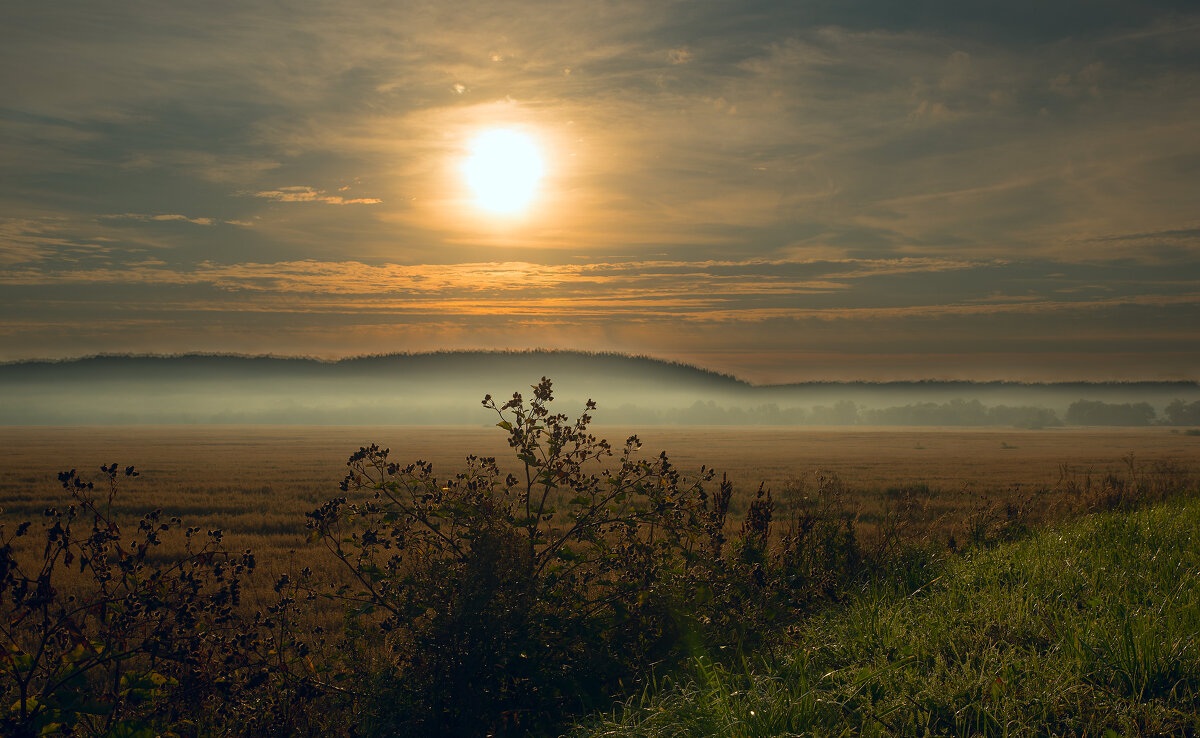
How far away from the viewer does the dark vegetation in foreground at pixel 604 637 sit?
465 centimetres

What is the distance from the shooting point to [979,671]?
508 centimetres

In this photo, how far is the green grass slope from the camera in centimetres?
440

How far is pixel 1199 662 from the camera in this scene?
4.82 meters

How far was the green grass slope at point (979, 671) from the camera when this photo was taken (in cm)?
440

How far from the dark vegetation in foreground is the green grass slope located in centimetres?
2

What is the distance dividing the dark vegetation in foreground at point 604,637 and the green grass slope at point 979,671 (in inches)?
0.9

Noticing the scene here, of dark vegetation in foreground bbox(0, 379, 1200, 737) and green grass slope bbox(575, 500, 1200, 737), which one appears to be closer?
green grass slope bbox(575, 500, 1200, 737)

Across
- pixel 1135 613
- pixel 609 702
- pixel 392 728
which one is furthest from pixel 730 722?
pixel 1135 613

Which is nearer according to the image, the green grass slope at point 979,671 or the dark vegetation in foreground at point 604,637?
the green grass slope at point 979,671

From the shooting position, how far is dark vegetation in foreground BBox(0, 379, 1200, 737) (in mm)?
4651

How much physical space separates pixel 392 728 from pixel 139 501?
25958mm

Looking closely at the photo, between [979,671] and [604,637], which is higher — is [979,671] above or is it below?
above

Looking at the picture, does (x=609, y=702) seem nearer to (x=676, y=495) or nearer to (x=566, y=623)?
(x=566, y=623)

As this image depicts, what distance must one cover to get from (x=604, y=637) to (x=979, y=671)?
3214 mm
